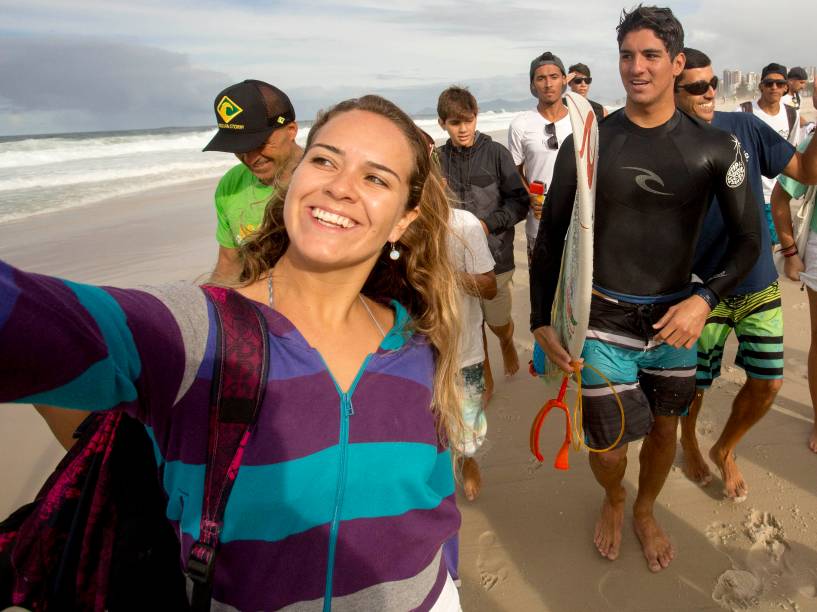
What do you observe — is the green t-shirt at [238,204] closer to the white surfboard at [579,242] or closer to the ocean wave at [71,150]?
the white surfboard at [579,242]

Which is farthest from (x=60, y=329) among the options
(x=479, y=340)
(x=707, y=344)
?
(x=707, y=344)

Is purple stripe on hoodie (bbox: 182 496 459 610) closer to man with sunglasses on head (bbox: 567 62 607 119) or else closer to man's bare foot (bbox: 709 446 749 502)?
man's bare foot (bbox: 709 446 749 502)

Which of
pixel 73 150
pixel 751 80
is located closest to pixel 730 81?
pixel 751 80

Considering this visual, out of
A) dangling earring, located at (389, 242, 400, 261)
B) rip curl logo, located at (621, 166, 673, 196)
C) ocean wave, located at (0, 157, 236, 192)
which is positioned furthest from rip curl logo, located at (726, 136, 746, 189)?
ocean wave, located at (0, 157, 236, 192)

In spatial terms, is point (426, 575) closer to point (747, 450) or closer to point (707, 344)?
point (707, 344)

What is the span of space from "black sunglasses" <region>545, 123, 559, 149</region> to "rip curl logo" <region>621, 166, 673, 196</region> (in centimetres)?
236

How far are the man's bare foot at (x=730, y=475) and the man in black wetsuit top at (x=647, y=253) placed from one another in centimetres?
58

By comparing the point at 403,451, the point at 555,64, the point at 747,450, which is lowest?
the point at 747,450

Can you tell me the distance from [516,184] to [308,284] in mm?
3065

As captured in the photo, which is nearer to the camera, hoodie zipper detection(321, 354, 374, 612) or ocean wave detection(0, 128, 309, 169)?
hoodie zipper detection(321, 354, 374, 612)

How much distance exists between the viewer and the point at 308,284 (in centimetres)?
138

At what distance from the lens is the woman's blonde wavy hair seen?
1517mm

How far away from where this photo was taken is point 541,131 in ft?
15.7

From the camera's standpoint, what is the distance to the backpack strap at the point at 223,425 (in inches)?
40.1
